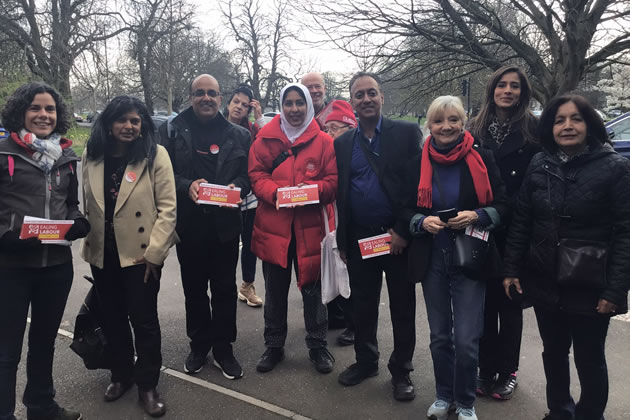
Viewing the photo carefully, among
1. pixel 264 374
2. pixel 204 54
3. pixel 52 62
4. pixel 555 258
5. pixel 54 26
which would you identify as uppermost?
pixel 204 54

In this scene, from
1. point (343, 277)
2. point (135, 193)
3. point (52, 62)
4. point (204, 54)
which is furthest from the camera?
point (204, 54)

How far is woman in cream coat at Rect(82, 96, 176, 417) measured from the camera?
2.76 metres

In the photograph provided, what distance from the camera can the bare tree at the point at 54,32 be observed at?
18.8 metres

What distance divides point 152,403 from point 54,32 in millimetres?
20723

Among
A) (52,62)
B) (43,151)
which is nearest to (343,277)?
(43,151)

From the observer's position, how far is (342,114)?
405 centimetres

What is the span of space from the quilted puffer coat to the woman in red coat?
125 cm

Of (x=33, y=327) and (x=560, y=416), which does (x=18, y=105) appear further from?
(x=560, y=416)

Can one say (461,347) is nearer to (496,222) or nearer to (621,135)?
(496,222)

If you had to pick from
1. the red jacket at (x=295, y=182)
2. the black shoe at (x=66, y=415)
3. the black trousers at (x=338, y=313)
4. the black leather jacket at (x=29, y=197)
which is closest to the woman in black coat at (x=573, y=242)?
the red jacket at (x=295, y=182)

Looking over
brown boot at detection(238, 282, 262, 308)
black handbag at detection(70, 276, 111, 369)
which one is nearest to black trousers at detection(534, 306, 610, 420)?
black handbag at detection(70, 276, 111, 369)

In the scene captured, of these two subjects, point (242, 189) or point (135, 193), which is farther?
point (242, 189)

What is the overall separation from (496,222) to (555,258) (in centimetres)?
35

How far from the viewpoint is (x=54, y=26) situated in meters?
19.3
